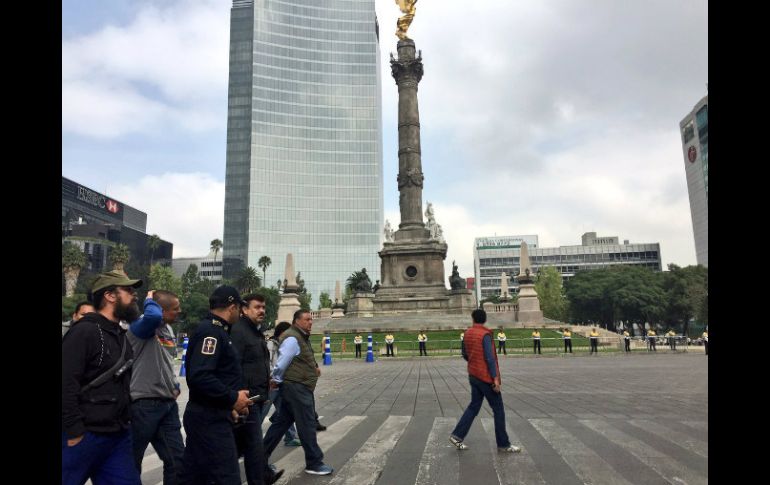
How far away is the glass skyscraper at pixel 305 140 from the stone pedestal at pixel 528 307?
7724 centimetres

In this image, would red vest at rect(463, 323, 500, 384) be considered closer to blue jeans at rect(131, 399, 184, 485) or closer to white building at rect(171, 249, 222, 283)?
blue jeans at rect(131, 399, 184, 485)

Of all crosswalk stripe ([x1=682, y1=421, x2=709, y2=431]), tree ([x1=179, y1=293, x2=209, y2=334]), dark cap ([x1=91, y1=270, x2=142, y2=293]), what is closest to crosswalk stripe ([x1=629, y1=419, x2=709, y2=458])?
crosswalk stripe ([x1=682, y1=421, x2=709, y2=431])

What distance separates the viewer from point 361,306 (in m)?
42.2

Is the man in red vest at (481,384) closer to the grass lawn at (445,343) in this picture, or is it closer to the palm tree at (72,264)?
the grass lawn at (445,343)

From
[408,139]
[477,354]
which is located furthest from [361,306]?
[477,354]

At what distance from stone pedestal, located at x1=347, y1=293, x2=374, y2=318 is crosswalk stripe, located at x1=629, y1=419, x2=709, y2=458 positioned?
112 feet

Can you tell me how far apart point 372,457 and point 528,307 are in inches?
1473

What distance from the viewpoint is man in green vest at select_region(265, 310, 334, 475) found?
576 centimetres

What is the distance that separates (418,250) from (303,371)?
36176 mm

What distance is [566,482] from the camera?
497 centimetres

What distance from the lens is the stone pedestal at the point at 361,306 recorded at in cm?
4191

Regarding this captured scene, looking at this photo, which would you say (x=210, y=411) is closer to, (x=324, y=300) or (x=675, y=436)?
(x=675, y=436)
